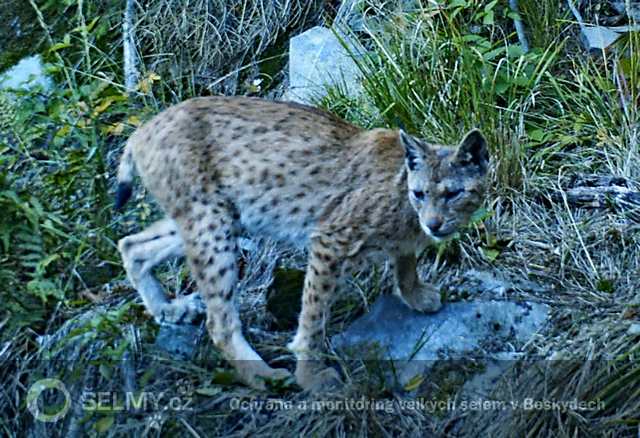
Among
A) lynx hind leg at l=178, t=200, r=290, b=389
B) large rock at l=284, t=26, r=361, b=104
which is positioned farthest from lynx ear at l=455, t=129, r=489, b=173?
large rock at l=284, t=26, r=361, b=104

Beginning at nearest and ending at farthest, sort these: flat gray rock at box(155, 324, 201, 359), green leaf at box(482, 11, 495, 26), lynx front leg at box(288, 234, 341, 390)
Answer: lynx front leg at box(288, 234, 341, 390) → flat gray rock at box(155, 324, 201, 359) → green leaf at box(482, 11, 495, 26)

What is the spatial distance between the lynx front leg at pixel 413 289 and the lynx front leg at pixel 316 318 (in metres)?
0.44

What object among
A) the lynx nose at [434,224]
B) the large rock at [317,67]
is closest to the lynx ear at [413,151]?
the lynx nose at [434,224]

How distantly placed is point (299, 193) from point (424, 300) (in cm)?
81

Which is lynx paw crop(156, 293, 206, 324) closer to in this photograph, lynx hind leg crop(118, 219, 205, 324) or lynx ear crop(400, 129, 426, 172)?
lynx hind leg crop(118, 219, 205, 324)

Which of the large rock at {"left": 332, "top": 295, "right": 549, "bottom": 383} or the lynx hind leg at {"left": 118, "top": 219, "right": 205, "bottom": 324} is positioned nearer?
the large rock at {"left": 332, "top": 295, "right": 549, "bottom": 383}

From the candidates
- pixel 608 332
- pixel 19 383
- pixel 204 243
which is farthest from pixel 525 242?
pixel 19 383

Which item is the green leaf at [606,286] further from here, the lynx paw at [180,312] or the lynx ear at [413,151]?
the lynx paw at [180,312]

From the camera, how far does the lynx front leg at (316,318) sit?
583cm

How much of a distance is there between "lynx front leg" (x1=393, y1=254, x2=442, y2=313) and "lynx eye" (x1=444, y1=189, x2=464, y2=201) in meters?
0.51

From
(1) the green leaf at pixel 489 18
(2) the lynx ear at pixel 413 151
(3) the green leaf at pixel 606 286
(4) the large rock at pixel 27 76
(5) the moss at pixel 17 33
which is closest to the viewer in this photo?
(2) the lynx ear at pixel 413 151

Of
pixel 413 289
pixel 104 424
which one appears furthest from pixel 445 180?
pixel 104 424

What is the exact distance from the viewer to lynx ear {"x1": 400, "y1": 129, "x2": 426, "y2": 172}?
5719 mm

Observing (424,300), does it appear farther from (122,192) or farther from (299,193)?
(122,192)
